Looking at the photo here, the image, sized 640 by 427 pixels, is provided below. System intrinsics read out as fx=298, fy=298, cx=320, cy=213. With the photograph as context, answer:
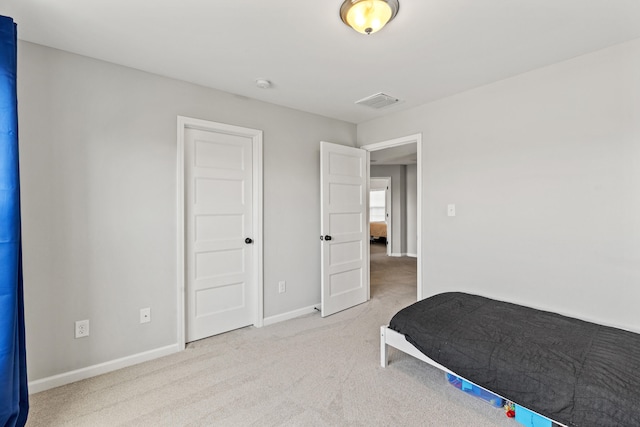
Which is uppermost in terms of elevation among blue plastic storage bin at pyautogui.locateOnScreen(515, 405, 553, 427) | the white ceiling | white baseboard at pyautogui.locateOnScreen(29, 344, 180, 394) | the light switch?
the white ceiling

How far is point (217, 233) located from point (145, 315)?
91 cm

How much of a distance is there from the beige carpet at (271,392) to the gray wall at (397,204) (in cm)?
514

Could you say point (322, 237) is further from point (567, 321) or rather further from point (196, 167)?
point (567, 321)

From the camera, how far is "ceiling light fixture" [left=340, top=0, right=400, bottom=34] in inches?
63.7

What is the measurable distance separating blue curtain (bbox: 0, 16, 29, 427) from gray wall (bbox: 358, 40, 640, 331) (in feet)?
10.5

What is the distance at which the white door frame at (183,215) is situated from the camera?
2625 millimetres

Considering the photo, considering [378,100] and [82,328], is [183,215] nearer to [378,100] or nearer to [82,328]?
[82,328]

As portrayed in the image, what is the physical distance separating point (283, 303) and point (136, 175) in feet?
6.41

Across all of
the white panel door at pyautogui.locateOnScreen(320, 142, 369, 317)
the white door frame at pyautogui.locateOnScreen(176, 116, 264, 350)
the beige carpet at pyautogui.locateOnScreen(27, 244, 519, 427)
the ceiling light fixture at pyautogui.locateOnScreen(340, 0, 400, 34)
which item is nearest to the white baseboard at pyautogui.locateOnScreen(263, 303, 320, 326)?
the white door frame at pyautogui.locateOnScreen(176, 116, 264, 350)

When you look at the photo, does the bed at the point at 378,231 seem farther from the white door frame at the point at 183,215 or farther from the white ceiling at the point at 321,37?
the white ceiling at the point at 321,37

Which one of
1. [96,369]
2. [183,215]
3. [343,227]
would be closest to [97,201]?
[183,215]

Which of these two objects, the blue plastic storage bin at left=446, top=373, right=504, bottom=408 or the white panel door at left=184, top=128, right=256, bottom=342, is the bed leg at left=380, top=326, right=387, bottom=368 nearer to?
the blue plastic storage bin at left=446, top=373, right=504, bottom=408

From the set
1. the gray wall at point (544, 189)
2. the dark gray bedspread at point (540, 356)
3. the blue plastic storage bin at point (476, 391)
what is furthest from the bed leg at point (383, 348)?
the gray wall at point (544, 189)

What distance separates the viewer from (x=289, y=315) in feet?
11.1
